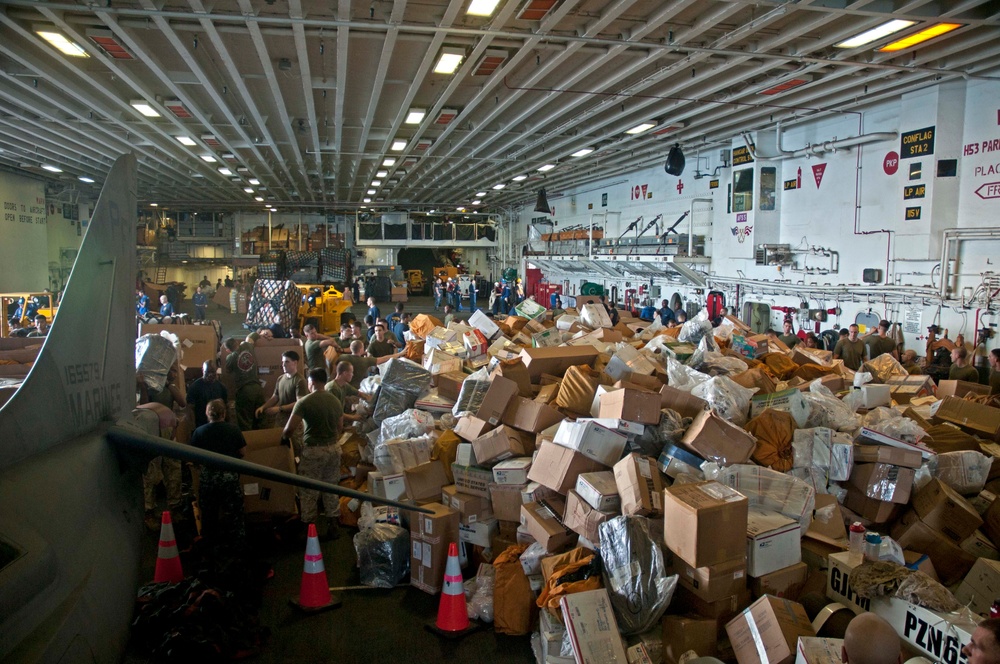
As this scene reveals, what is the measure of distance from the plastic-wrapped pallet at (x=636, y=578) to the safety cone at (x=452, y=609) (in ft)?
3.26

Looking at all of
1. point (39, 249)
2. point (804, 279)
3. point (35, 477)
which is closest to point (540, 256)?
point (804, 279)

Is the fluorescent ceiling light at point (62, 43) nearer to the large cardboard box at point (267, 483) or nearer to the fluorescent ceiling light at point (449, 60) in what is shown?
the fluorescent ceiling light at point (449, 60)

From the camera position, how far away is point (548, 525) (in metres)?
3.90

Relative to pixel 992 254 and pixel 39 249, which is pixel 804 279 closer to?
pixel 992 254

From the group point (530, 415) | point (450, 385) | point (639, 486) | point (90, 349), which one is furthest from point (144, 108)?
point (639, 486)

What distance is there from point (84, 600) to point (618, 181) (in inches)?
650

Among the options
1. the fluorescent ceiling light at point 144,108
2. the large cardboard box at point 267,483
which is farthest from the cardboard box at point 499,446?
the fluorescent ceiling light at point 144,108

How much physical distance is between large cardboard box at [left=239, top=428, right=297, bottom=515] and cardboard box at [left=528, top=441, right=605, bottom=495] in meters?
2.23

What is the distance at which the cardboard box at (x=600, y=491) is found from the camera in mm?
3707

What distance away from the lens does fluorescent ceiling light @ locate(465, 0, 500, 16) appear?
553 cm

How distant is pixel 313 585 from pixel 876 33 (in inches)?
282

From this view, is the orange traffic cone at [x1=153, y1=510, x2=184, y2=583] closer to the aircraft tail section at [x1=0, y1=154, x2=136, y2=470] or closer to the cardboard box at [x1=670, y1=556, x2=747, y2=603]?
the aircraft tail section at [x1=0, y1=154, x2=136, y2=470]

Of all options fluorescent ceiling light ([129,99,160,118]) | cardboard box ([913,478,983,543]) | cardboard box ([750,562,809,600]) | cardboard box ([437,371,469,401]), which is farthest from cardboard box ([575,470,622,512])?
fluorescent ceiling light ([129,99,160,118])

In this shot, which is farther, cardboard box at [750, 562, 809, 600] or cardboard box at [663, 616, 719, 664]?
cardboard box at [750, 562, 809, 600]
